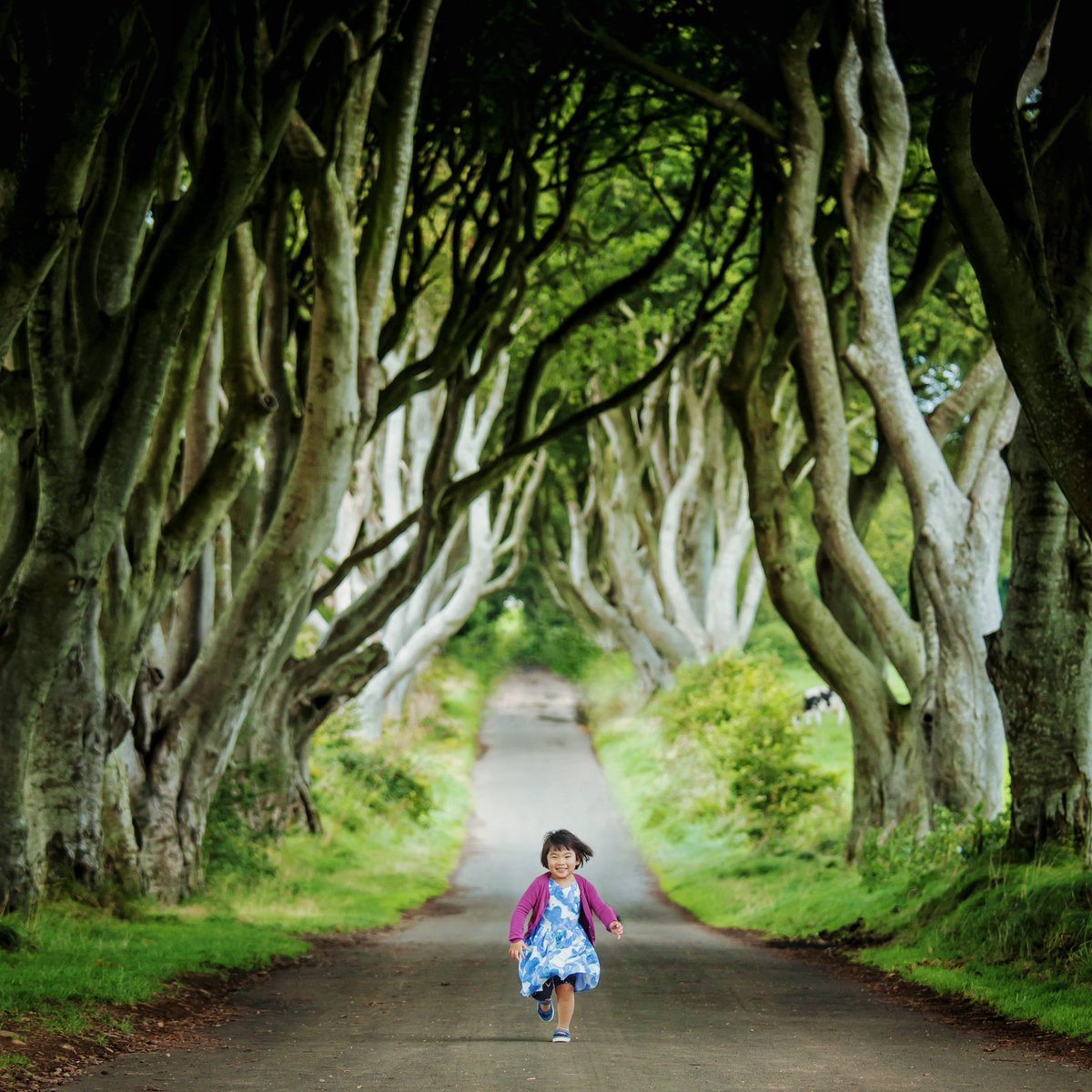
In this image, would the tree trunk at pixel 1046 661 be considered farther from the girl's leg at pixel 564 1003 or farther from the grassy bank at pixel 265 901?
the grassy bank at pixel 265 901

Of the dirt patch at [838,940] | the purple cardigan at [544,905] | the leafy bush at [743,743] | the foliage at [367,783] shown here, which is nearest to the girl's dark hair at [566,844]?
the purple cardigan at [544,905]

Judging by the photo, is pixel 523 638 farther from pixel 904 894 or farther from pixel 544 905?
pixel 544 905

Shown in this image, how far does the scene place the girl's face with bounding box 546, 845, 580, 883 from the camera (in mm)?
7027

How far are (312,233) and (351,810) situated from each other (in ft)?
41.4

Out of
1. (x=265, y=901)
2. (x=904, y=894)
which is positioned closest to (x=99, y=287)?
(x=265, y=901)

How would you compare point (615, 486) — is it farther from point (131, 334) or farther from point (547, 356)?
point (131, 334)

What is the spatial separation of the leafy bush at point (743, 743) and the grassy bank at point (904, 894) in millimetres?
167

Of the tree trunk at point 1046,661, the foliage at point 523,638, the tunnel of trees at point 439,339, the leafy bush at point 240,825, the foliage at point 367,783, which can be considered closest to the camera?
the tunnel of trees at point 439,339

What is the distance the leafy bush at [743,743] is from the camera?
1997 centimetres

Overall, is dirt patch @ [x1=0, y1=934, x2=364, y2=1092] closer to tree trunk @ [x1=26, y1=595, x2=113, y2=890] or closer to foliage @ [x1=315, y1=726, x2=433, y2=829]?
tree trunk @ [x1=26, y1=595, x2=113, y2=890]

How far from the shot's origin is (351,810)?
73.1 feet

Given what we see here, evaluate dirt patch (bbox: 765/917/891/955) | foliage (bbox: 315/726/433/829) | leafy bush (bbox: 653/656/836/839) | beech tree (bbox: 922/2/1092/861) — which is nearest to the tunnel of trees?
beech tree (bbox: 922/2/1092/861)

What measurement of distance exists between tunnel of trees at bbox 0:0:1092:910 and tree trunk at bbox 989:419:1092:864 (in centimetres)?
3

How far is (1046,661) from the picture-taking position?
995 cm
